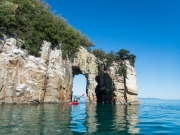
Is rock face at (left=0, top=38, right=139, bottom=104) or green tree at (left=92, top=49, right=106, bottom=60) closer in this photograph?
rock face at (left=0, top=38, right=139, bottom=104)

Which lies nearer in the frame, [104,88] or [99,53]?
[104,88]

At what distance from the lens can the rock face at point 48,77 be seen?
2636 centimetres

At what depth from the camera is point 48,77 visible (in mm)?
32094

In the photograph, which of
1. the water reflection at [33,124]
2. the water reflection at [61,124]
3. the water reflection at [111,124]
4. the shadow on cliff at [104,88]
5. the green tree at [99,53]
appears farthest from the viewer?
the green tree at [99,53]

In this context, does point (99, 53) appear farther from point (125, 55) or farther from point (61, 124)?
point (61, 124)

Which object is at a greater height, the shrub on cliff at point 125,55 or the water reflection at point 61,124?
the shrub on cliff at point 125,55

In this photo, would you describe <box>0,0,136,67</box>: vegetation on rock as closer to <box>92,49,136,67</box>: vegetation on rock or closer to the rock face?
the rock face

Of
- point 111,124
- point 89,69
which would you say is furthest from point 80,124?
point 89,69

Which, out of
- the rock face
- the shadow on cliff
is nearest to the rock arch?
the rock face

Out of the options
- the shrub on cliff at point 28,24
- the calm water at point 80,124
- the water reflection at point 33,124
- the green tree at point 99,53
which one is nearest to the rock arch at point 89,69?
the green tree at point 99,53

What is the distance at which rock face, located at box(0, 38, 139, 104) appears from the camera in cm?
2636

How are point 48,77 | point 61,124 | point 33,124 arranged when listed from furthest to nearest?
point 48,77, point 61,124, point 33,124

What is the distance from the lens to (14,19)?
97.7 ft

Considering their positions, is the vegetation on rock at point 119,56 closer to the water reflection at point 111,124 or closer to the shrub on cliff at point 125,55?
the shrub on cliff at point 125,55
